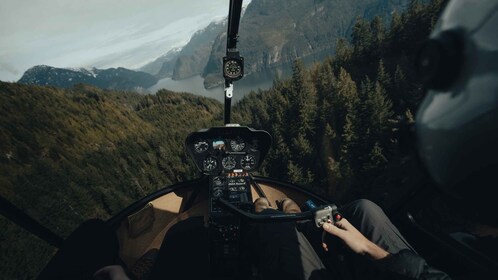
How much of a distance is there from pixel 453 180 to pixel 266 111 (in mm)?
54393

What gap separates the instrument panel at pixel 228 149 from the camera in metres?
4.87

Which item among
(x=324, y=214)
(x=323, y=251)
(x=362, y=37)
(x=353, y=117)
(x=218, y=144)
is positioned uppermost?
(x=362, y=37)

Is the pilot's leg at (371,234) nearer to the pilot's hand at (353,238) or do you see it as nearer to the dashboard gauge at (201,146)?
the pilot's hand at (353,238)

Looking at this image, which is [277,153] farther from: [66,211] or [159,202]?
[159,202]

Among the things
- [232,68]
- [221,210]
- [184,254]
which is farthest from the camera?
[232,68]

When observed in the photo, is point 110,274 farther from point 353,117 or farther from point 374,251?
point 353,117

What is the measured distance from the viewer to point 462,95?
1063 mm

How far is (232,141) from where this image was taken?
16.5 feet

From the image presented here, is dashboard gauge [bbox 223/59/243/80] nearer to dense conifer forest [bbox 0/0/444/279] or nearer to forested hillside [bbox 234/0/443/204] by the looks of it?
dense conifer forest [bbox 0/0/444/279]

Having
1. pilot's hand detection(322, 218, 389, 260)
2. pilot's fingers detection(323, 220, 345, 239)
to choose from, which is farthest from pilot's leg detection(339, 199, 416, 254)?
pilot's fingers detection(323, 220, 345, 239)

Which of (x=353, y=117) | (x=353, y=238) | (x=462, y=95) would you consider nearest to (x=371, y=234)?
(x=353, y=238)

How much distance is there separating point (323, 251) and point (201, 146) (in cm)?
Result: 255

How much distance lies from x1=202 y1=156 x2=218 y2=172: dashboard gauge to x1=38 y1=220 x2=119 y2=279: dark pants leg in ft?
7.19

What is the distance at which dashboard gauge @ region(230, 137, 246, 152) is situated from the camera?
199 inches
